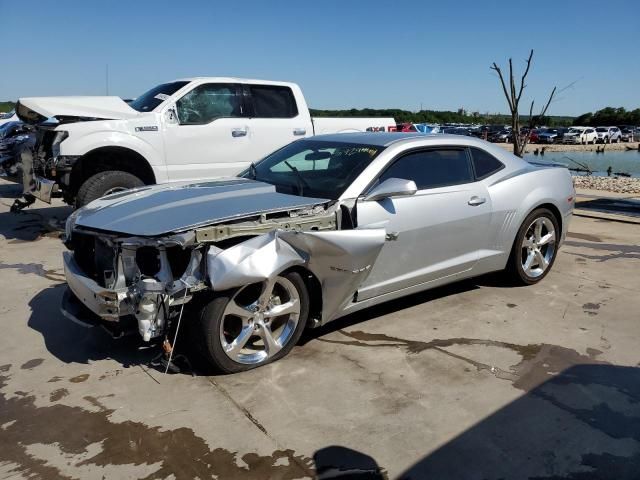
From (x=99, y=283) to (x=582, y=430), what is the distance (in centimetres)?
300

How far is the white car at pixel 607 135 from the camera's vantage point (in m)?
63.9

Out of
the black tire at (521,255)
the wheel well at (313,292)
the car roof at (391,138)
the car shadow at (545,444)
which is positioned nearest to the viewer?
the car shadow at (545,444)

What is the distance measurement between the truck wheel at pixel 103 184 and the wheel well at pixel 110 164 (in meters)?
0.18

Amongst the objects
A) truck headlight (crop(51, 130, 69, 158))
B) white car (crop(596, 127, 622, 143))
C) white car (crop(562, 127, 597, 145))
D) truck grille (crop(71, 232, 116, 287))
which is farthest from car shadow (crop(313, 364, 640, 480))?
white car (crop(596, 127, 622, 143))

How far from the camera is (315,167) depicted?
14.6 feet

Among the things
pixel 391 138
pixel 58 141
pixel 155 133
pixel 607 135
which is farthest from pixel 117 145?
pixel 607 135

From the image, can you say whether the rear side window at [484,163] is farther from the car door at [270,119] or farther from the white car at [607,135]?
the white car at [607,135]

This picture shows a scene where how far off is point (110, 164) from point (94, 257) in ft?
12.8

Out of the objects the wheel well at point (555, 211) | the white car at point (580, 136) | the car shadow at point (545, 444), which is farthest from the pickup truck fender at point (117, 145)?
the white car at point (580, 136)

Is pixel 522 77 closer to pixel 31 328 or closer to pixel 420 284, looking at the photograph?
pixel 420 284

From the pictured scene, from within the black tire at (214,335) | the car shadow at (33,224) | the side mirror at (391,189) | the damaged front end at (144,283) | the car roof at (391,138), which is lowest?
the car shadow at (33,224)

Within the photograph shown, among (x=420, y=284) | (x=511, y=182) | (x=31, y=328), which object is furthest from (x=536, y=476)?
(x=31, y=328)

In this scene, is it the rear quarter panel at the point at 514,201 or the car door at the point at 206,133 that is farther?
the car door at the point at 206,133

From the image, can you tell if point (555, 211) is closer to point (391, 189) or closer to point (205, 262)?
point (391, 189)
